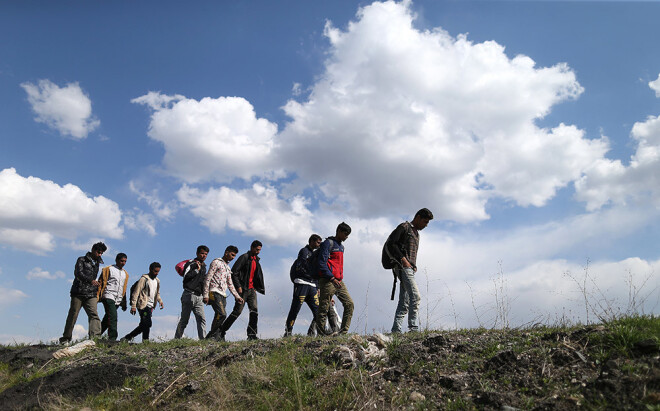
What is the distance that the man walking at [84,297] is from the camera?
32.6ft

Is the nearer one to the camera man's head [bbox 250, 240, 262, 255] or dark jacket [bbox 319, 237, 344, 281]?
dark jacket [bbox 319, 237, 344, 281]

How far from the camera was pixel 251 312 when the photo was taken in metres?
9.75

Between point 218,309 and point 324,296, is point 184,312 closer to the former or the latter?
point 218,309

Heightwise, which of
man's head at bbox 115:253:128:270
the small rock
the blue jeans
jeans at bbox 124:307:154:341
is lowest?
the small rock

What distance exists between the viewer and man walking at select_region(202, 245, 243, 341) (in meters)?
9.63

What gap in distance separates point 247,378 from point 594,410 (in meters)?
3.62

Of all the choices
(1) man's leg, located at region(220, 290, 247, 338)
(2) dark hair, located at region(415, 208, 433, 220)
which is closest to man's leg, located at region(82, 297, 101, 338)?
(1) man's leg, located at region(220, 290, 247, 338)

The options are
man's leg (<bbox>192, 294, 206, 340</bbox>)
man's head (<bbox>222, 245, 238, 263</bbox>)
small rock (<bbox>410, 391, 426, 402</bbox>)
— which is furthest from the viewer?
man's head (<bbox>222, 245, 238, 263</bbox>)

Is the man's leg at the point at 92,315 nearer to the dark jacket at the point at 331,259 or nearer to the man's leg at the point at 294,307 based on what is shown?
the man's leg at the point at 294,307

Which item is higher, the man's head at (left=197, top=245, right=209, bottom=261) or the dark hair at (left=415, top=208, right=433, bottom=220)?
the dark hair at (left=415, top=208, right=433, bottom=220)

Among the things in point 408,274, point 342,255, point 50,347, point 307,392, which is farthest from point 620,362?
point 50,347

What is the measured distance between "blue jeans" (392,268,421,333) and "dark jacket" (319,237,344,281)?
1136 mm

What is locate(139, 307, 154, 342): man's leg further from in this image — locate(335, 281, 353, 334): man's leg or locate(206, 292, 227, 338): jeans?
locate(335, 281, 353, 334): man's leg

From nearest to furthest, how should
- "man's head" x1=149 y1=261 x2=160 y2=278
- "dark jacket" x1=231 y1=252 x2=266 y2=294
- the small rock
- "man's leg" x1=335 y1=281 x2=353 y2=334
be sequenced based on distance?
the small rock → "man's leg" x1=335 y1=281 x2=353 y2=334 → "dark jacket" x1=231 y1=252 x2=266 y2=294 → "man's head" x1=149 y1=261 x2=160 y2=278
